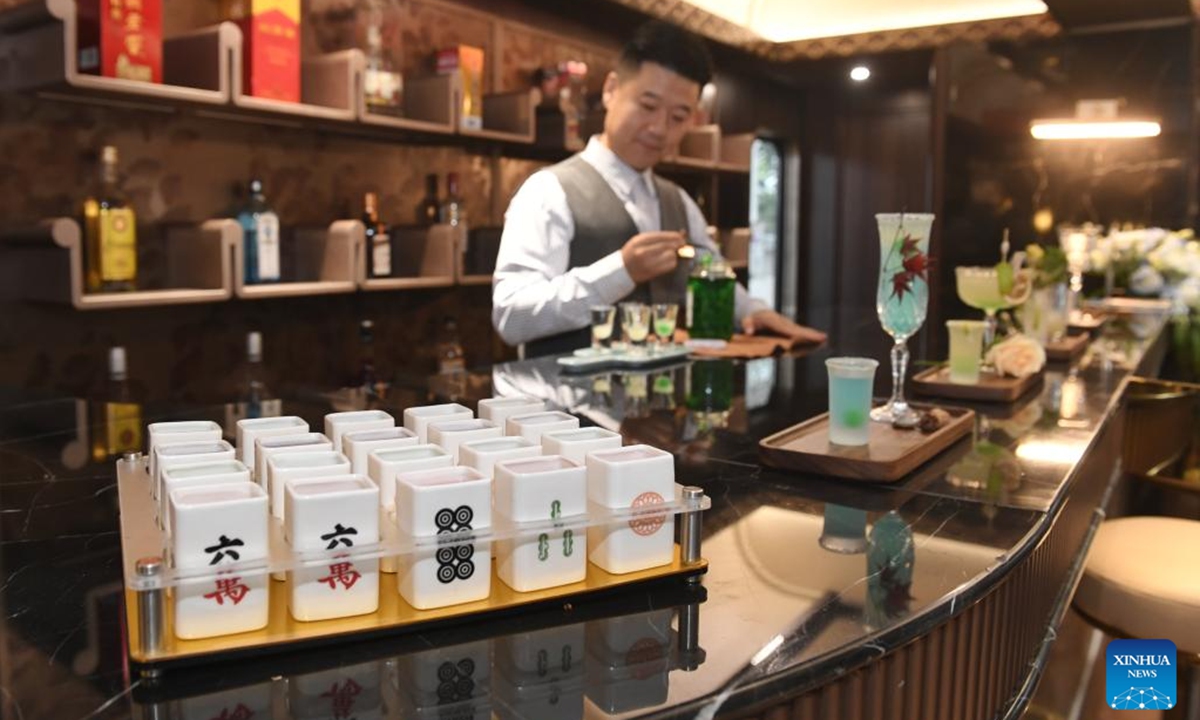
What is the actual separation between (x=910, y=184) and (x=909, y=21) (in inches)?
46.8

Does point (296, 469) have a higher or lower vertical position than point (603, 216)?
lower

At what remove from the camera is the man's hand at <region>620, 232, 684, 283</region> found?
249cm

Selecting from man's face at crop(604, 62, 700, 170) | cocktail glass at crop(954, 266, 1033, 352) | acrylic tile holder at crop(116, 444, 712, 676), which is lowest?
acrylic tile holder at crop(116, 444, 712, 676)

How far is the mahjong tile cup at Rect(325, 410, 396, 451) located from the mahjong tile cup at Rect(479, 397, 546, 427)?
0.13 meters

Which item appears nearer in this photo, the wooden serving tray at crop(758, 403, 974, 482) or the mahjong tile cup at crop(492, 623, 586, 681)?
the mahjong tile cup at crop(492, 623, 586, 681)

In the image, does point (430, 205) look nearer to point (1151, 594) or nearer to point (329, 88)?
point (329, 88)

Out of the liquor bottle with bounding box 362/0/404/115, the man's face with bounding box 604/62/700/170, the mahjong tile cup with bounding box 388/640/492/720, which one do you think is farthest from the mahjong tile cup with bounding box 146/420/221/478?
the liquor bottle with bounding box 362/0/404/115

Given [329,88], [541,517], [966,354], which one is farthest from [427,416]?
[329,88]

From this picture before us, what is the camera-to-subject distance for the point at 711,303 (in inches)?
107

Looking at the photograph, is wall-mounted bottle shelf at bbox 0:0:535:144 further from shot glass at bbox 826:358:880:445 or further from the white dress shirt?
shot glass at bbox 826:358:880:445

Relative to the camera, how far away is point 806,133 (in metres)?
7.32

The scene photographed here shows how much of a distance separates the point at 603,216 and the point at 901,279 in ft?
4.99

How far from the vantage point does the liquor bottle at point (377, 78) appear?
10.9 ft

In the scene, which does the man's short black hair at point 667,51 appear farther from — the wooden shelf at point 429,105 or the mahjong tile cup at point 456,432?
the mahjong tile cup at point 456,432
